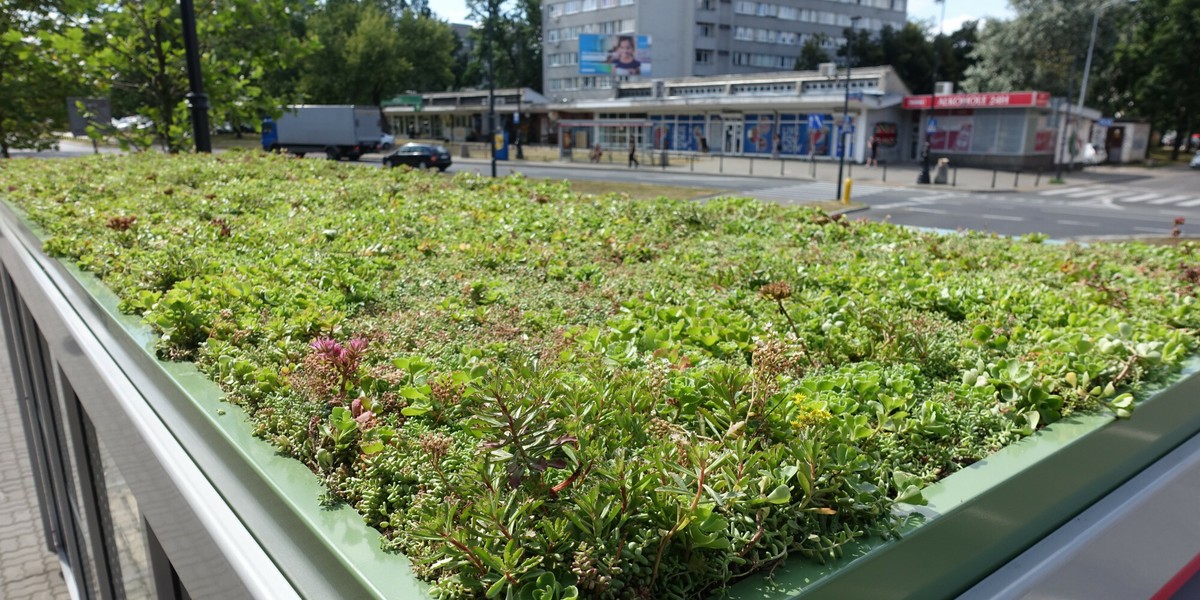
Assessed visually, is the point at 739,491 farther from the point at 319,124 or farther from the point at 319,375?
the point at 319,124

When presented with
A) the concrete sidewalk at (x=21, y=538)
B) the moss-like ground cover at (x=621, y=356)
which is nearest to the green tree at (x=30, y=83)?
the concrete sidewalk at (x=21, y=538)

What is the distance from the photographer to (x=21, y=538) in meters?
6.05

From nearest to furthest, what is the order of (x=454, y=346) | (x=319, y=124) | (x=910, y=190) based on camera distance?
1. (x=454, y=346)
2. (x=910, y=190)
3. (x=319, y=124)

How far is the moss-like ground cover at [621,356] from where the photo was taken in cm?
130

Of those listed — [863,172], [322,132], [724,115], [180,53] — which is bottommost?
[863,172]

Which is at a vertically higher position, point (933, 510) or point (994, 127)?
point (994, 127)

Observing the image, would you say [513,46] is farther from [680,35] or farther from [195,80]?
[195,80]

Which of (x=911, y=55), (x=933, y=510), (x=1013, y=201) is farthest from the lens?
(x=911, y=55)

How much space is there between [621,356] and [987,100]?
46.9 m

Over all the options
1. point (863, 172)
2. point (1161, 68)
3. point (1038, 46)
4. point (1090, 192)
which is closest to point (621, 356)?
point (1090, 192)

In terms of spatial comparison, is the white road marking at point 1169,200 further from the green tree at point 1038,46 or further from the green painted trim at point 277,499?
the green painted trim at point 277,499

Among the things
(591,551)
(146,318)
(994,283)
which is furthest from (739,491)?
(994,283)

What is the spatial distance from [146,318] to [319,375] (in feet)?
2.95

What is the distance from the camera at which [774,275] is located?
3457 millimetres
